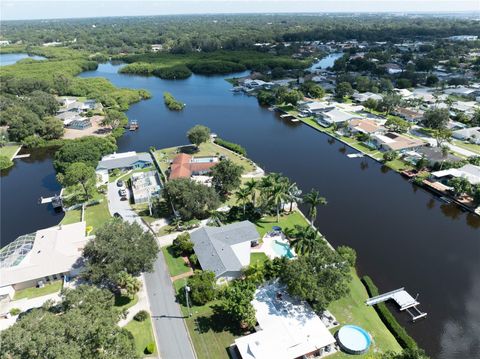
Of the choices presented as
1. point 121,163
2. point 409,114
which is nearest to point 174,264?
point 121,163

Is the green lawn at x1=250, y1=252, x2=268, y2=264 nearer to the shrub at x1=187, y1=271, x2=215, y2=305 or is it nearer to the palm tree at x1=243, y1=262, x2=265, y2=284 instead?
the palm tree at x1=243, y1=262, x2=265, y2=284

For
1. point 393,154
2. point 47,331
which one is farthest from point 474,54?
point 47,331

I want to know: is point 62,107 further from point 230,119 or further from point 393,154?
point 393,154

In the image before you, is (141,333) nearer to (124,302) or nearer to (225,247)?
(124,302)

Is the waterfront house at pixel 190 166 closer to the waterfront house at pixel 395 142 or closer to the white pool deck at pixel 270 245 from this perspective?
the white pool deck at pixel 270 245

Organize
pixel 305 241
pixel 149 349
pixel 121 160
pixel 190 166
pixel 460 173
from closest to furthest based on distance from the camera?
pixel 149 349
pixel 305 241
pixel 460 173
pixel 190 166
pixel 121 160

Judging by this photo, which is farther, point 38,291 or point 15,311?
point 38,291
